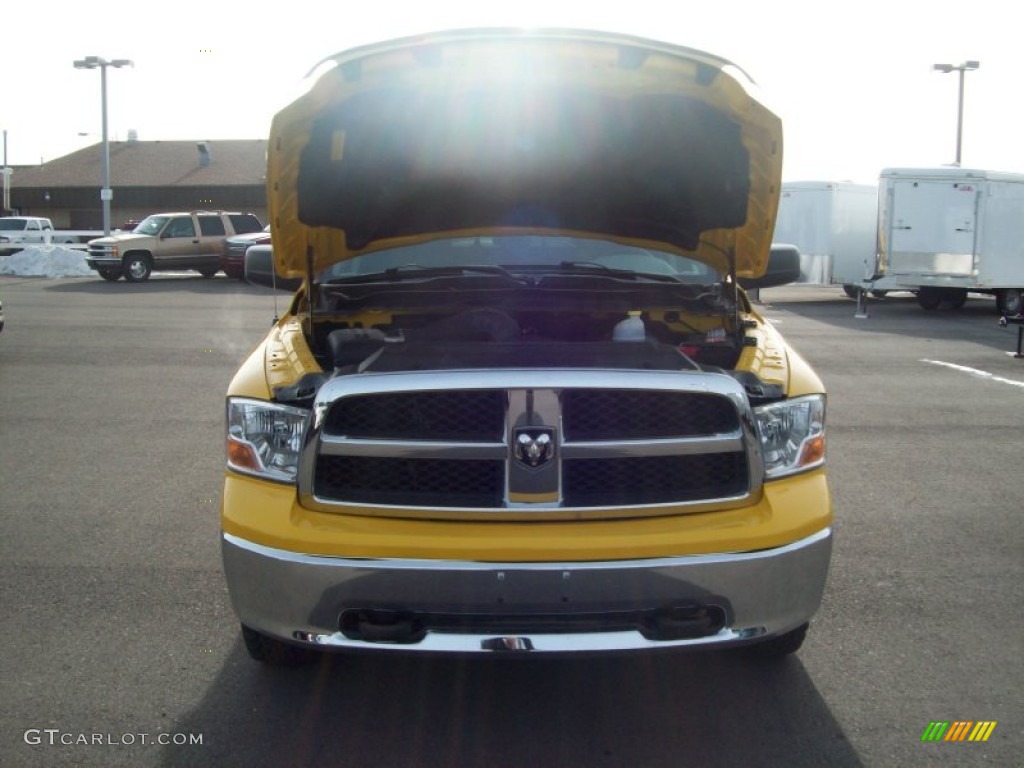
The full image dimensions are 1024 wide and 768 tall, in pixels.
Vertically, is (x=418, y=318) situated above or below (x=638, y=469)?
above

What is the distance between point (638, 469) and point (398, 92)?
182 centimetres

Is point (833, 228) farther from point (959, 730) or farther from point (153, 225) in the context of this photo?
point (959, 730)

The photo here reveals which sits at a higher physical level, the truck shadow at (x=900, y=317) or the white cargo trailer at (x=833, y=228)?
the white cargo trailer at (x=833, y=228)

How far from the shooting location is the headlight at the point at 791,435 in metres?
3.42

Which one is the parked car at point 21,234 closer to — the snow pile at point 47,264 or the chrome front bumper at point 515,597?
the snow pile at point 47,264

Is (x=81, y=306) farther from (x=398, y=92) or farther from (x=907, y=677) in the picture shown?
(x=907, y=677)

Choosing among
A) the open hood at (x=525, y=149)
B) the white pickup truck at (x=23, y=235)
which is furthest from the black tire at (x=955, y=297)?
the white pickup truck at (x=23, y=235)

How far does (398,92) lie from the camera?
162 inches

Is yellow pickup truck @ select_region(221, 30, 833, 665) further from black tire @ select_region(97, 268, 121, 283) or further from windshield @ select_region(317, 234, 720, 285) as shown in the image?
black tire @ select_region(97, 268, 121, 283)

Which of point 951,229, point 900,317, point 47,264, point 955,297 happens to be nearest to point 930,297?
point 955,297

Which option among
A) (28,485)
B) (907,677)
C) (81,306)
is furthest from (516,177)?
(81,306)

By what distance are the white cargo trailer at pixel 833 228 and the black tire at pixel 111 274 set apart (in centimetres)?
1643

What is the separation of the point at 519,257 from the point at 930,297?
18.2 metres

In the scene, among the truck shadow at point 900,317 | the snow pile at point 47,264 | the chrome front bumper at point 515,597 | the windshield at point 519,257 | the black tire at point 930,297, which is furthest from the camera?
the snow pile at point 47,264
